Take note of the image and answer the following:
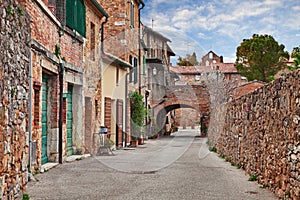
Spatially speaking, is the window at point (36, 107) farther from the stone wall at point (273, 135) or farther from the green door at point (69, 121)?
the stone wall at point (273, 135)

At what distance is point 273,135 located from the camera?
7.10m

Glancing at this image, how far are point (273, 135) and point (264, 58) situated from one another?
26.0 m

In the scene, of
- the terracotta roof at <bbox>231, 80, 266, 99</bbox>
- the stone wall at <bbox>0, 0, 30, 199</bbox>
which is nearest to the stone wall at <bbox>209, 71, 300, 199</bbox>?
the stone wall at <bbox>0, 0, 30, 199</bbox>

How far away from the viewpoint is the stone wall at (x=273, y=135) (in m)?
5.79

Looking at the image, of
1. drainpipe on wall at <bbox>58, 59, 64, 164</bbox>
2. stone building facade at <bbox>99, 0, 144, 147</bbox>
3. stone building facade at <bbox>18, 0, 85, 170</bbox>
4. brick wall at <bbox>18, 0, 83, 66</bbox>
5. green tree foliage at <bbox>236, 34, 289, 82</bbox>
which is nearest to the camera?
brick wall at <bbox>18, 0, 83, 66</bbox>

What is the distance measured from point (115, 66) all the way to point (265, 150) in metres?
10.7

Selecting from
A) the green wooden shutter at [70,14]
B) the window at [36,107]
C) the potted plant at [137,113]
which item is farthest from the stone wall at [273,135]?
the potted plant at [137,113]

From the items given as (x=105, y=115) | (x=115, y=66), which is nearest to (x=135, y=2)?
(x=115, y=66)

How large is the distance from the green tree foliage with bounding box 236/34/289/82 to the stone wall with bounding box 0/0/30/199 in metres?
27.3

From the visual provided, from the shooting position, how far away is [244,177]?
29.8ft

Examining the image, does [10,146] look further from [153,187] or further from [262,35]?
[262,35]

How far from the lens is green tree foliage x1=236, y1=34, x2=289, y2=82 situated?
31.9 metres

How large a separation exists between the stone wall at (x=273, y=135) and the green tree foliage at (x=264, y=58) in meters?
21.7

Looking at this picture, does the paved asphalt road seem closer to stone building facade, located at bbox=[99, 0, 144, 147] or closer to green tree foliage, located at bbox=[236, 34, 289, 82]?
stone building facade, located at bbox=[99, 0, 144, 147]
